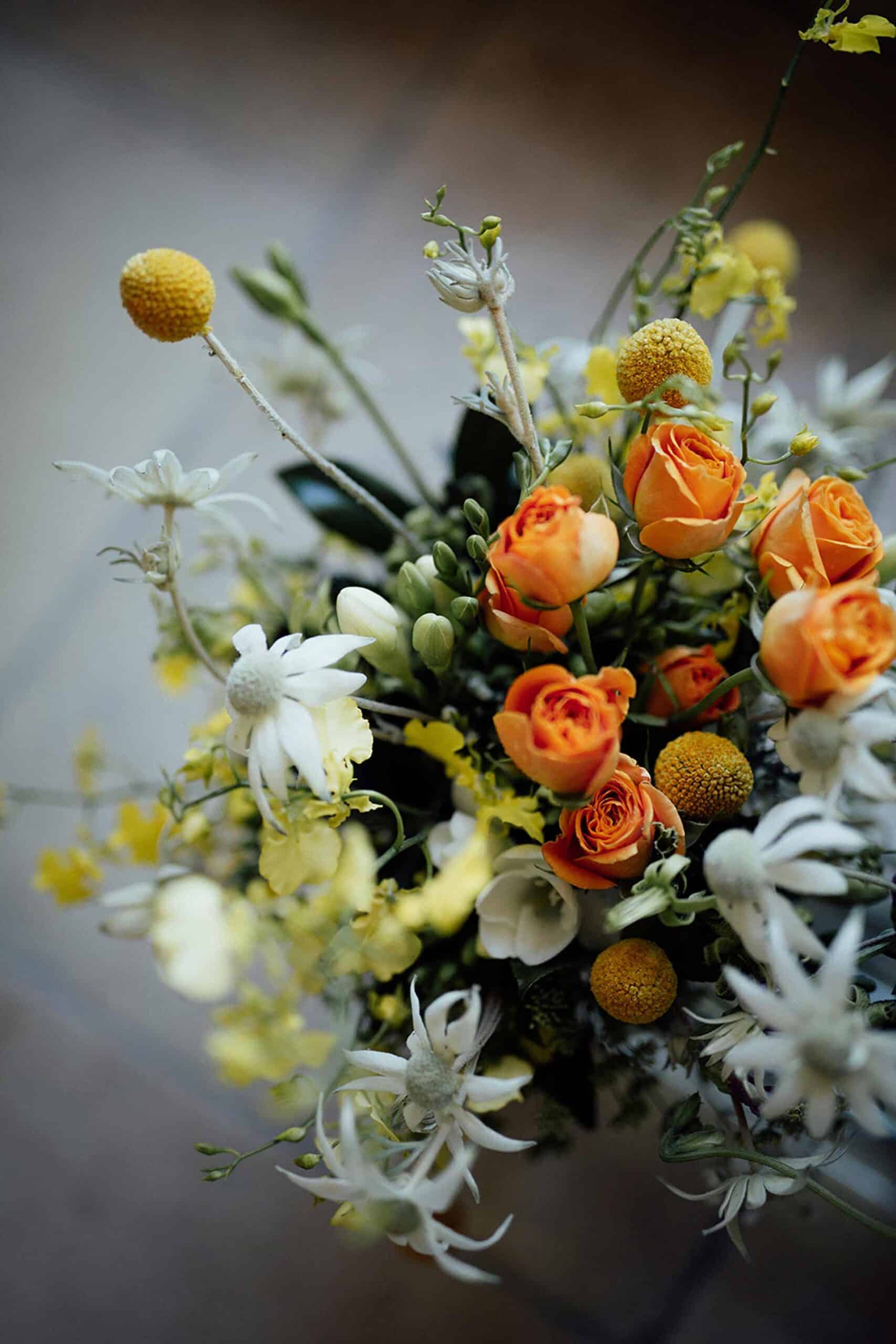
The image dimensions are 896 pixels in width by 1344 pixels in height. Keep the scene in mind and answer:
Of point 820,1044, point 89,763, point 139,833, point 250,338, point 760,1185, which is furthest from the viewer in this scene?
point 250,338

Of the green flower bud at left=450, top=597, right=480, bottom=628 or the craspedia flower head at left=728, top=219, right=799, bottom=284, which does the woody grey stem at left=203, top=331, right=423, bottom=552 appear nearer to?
the green flower bud at left=450, top=597, right=480, bottom=628

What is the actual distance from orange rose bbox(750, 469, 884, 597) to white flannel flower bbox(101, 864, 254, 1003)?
0.32 m

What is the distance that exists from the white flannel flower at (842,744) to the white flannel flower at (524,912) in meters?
0.13

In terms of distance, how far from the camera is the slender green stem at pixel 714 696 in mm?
425

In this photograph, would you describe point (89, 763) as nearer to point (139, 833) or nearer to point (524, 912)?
point (139, 833)

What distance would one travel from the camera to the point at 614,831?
1.31ft

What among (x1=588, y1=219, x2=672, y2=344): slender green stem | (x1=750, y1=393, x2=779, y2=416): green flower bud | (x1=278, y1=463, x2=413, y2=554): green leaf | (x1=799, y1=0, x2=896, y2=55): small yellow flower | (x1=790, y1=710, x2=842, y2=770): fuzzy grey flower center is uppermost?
(x1=799, y1=0, x2=896, y2=55): small yellow flower

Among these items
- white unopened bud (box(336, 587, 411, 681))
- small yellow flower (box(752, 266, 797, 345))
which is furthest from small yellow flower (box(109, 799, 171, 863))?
small yellow flower (box(752, 266, 797, 345))

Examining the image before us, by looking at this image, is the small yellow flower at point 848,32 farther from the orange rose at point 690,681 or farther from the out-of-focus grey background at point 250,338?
the out-of-focus grey background at point 250,338

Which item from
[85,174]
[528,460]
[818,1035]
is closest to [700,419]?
[528,460]

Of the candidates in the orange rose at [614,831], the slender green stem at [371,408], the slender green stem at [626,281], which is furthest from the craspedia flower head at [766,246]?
the orange rose at [614,831]

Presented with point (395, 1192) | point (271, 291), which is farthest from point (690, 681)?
point (271, 291)

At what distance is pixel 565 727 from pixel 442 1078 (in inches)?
6.6

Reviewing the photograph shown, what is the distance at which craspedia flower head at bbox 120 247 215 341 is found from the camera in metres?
0.42
